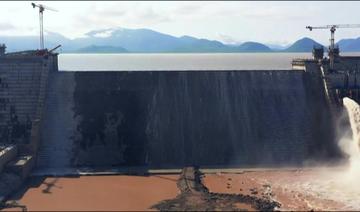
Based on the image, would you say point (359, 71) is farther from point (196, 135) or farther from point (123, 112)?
point (123, 112)

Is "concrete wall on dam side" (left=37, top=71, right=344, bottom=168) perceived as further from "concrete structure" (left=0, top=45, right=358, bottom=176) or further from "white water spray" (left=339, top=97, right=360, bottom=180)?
"white water spray" (left=339, top=97, right=360, bottom=180)

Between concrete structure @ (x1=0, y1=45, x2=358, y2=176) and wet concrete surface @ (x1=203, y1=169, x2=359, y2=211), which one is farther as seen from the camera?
concrete structure @ (x1=0, y1=45, x2=358, y2=176)

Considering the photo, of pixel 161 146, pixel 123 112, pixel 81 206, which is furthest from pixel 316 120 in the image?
pixel 81 206

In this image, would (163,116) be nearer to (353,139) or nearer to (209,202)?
(209,202)

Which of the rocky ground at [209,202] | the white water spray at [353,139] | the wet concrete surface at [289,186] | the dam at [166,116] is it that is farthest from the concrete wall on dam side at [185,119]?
the rocky ground at [209,202]

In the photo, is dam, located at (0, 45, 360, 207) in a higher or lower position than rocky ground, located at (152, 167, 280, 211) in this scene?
higher

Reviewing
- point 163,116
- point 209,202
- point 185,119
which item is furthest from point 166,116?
point 209,202

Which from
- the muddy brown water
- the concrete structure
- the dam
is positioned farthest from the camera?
the concrete structure

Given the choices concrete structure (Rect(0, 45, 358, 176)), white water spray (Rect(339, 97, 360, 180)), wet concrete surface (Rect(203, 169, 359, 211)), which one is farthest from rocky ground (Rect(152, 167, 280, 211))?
white water spray (Rect(339, 97, 360, 180))
